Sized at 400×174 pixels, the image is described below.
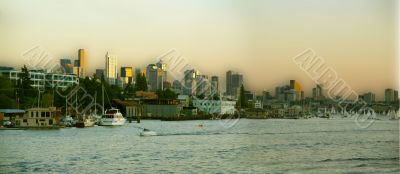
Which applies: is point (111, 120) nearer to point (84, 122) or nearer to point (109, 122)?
point (109, 122)

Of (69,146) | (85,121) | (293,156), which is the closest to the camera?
(293,156)

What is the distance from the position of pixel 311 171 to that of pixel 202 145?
897 cm

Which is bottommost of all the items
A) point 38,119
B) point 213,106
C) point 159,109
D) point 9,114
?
point 38,119

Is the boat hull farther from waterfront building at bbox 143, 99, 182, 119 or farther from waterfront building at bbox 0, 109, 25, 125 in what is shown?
waterfront building at bbox 143, 99, 182, 119

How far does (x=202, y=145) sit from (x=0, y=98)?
2448 centimetres

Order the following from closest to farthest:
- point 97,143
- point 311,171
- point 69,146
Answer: point 311,171
point 69,146
point 97,143

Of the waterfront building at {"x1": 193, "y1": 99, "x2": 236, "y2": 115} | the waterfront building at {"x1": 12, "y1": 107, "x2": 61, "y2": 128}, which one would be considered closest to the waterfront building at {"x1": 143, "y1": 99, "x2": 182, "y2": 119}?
the waterfront building at {"x1": 193, "y1": 99, "x2": 236, "y2": 115}

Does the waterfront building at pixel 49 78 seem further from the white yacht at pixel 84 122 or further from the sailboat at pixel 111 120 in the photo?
the white yacht at pixel 84 122

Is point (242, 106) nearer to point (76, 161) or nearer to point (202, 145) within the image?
point (202, 145)

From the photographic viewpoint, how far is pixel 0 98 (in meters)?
44.6

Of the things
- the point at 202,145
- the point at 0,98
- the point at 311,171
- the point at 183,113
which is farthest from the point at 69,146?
the point at 183,113

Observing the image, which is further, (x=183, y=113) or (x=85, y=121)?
(x=183, y=113)

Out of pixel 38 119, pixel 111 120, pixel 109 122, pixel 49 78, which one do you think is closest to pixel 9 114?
pixel 109 122

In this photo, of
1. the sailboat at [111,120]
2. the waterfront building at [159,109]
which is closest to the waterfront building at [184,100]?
the waterfront building at [159,109]
